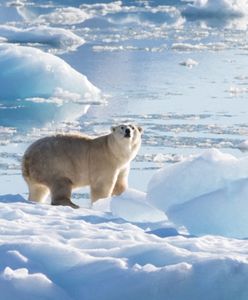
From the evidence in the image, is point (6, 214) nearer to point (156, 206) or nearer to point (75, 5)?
point (156, 206)

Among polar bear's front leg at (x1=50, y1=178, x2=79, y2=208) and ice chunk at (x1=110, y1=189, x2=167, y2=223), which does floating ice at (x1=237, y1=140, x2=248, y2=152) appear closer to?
polar bear's front leg at (x1=50, y1=178, x2=79, y2=208)

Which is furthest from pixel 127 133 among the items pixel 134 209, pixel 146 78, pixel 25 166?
pixel 146 78

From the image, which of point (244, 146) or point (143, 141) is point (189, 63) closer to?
point (143, 141)

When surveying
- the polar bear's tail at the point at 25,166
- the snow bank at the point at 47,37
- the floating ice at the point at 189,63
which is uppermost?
the polar bear's tail at the point at 25,166

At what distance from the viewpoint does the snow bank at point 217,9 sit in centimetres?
1888

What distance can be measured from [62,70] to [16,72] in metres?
0.58

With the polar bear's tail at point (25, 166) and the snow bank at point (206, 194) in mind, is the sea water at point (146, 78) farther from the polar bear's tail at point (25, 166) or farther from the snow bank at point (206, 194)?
the snow bank at point (206, 194)

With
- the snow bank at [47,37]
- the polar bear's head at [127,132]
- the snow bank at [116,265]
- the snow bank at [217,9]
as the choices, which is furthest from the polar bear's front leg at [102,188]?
the snow bank at [217,9]

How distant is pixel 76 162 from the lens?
6.38 metres

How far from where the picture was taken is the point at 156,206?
16.7 ft

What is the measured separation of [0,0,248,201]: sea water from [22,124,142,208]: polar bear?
75cm

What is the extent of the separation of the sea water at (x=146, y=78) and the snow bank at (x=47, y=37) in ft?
0.05

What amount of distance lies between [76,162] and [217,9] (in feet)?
42.9

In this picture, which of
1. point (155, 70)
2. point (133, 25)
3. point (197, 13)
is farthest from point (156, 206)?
point (197, 13)
